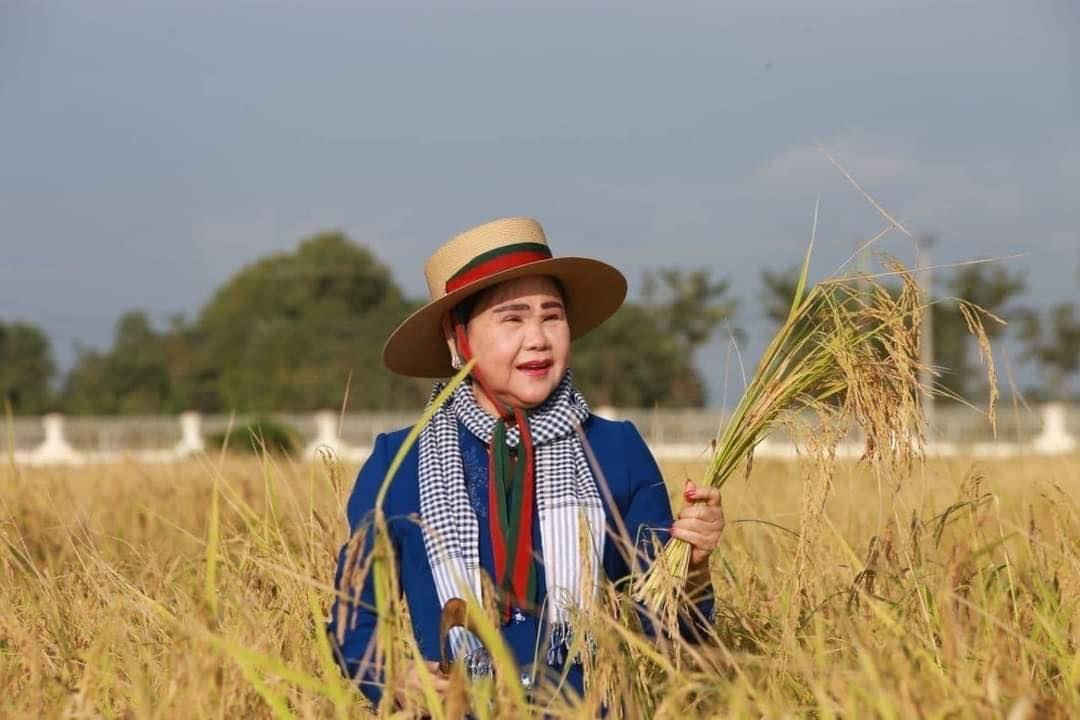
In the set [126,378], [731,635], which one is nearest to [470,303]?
[731,635]

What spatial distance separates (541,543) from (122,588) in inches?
43.8

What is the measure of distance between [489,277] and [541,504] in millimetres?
438

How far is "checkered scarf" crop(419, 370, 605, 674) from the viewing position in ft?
8.18

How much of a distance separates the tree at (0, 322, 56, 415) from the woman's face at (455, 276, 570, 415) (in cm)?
5903

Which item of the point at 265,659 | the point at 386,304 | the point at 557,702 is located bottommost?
the point at 557,702

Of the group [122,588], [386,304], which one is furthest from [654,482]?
[386,304]

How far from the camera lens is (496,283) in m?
2.77

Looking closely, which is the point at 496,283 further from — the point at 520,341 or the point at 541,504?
the point at 541,504

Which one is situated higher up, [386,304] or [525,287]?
[386,304]

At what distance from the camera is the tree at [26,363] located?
196ft

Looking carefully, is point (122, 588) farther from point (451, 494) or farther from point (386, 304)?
point (386, 304)

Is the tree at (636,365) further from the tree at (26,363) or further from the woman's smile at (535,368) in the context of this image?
the woman's smile at (535,368)

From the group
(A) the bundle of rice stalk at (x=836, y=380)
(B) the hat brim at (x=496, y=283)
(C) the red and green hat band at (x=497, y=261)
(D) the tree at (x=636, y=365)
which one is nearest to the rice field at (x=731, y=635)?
(A) the bundle of rice stalk at (x=836, y=380)

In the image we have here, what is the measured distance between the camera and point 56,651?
9.67 feet
